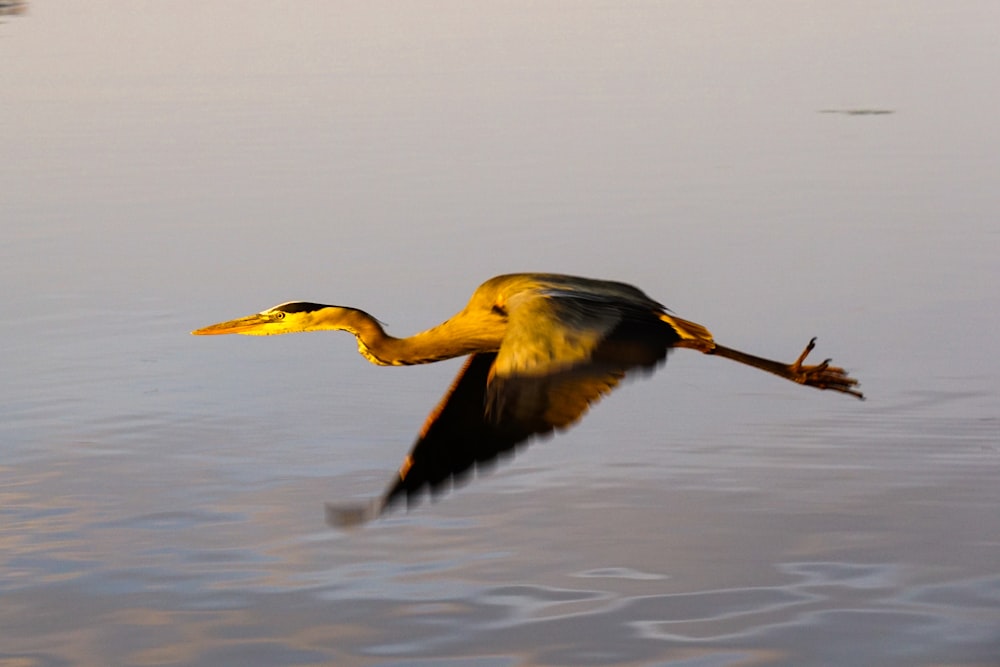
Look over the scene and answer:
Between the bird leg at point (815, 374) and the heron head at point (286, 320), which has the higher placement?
the heron head at point (286, 320)

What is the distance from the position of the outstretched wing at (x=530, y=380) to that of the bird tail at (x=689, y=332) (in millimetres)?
68

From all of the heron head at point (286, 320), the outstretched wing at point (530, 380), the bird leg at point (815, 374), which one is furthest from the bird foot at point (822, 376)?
the heron head at point (286, 320)

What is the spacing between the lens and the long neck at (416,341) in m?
11.2

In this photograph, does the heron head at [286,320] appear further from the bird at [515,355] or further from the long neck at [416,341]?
the long neck at [416,341]

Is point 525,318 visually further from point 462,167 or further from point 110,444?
point 462,167

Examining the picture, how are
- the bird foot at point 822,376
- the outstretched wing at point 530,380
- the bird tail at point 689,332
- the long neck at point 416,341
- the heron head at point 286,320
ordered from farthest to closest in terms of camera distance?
the bird foot at point 822,376, the heron head at point 286,320, the long neck at point 416,341, the bird tail at point 689,332, the outstretched wing at point 530,380

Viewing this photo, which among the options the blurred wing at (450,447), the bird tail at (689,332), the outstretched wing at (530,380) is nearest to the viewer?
the outstretched wing at (530,380)

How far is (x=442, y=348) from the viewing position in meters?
11.3

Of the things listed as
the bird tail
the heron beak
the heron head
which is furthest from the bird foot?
the heron beak

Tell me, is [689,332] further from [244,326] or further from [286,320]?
[244,326]

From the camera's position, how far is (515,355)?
30.6ft

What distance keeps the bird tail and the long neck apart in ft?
3.64

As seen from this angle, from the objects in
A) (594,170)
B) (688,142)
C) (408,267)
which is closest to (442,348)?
(408,267)

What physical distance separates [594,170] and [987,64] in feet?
31.2
